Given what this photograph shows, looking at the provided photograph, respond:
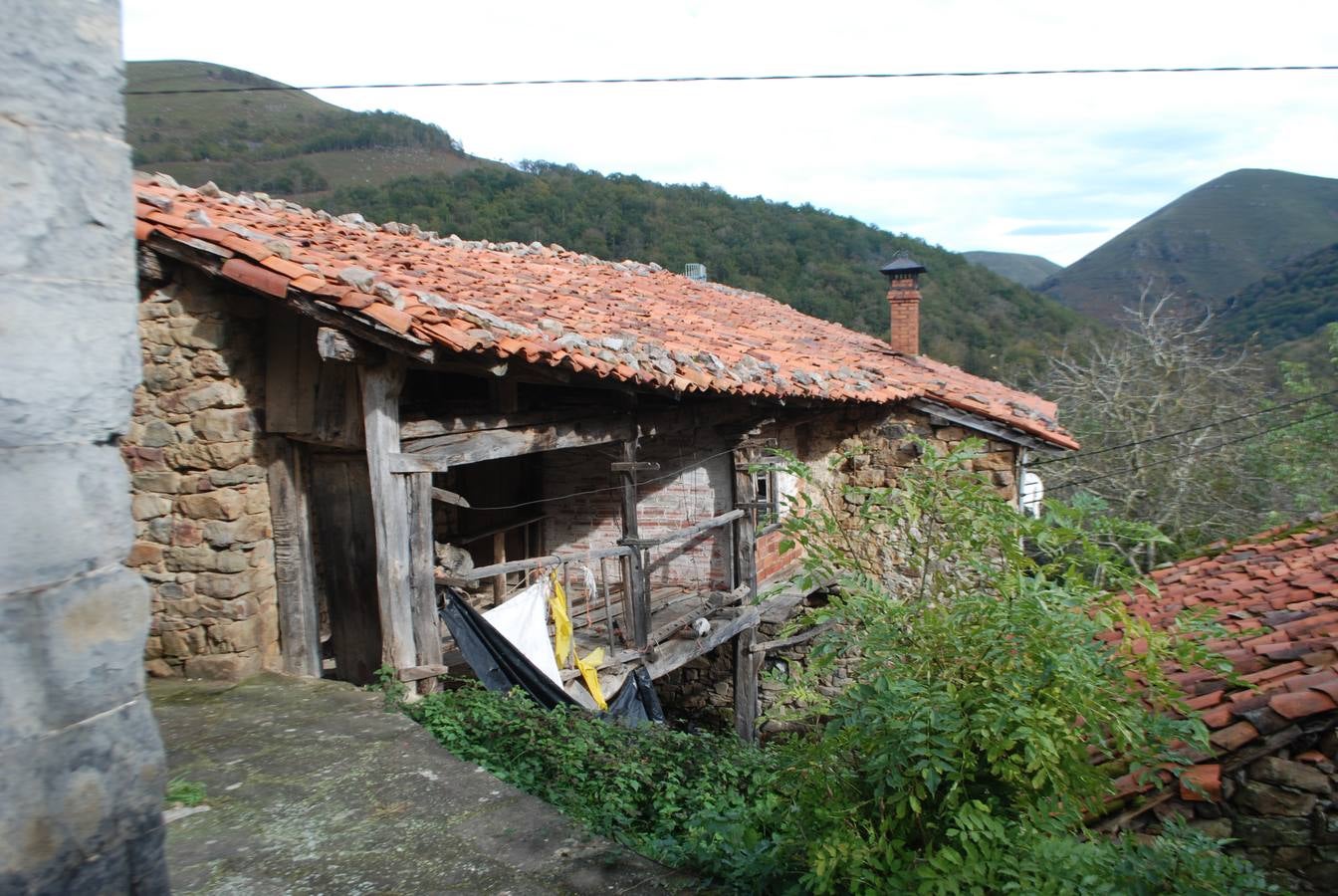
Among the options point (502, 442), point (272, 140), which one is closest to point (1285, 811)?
point (502, 442)

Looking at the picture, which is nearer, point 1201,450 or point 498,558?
point 498,558

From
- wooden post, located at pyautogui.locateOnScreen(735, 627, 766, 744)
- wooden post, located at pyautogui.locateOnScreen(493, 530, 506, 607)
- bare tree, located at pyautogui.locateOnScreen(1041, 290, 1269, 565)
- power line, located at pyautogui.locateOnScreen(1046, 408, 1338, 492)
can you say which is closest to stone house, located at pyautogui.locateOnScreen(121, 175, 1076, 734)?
wooden post, located at pyautogui.locateOnScreen(493, 530, 506, 607)

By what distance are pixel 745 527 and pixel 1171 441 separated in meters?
9.96

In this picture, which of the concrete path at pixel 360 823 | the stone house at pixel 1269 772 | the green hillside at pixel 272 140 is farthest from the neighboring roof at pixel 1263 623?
the green hillside at pixel 272 140

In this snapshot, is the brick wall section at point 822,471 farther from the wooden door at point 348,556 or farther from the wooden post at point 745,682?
the wooden door at point 348,556

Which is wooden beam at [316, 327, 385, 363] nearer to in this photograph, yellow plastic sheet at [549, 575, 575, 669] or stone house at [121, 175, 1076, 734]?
stone house at [121, 175, 1076, 734]

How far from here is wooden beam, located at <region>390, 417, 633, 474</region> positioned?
14.5ft

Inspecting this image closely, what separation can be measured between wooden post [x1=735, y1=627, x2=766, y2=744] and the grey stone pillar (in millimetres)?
7535

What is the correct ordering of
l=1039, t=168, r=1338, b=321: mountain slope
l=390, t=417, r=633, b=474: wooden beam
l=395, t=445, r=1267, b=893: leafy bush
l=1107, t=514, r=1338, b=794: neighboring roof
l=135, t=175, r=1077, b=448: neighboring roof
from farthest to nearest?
1. l=1039, t=168, r=1338, b=321: mountain slope
2. l=390, t=417, r=633, b=474: wooden beam
3. l=135, t=175, r=1077, b=448: neighboring roof
4. l=1107, t=514, r=1338, b=794: neighboring roof
5. l=395, t=445, r=1267, b=893: leafy bush

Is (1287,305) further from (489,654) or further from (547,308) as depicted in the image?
(489,654)

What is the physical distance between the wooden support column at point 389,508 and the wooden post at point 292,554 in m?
0.63

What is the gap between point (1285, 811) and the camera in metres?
2.86

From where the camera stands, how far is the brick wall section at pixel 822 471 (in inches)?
356

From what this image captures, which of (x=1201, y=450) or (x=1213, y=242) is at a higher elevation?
(x=1213, y=242)
